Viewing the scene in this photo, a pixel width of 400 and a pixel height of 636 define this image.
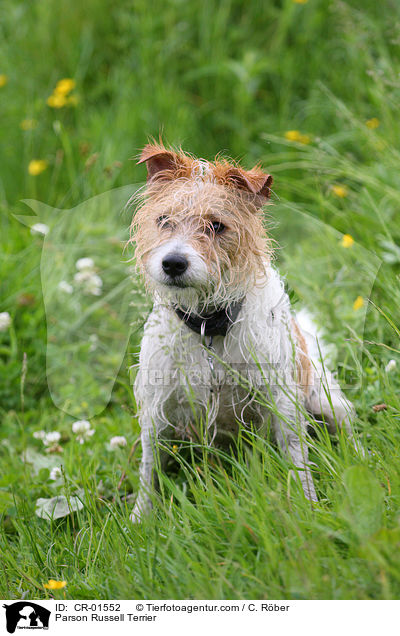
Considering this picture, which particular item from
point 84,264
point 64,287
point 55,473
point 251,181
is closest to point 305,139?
point 84,264

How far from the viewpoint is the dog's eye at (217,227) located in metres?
2.55

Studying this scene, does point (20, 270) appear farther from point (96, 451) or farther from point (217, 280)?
point (217, 280)

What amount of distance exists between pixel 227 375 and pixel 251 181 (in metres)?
0.78

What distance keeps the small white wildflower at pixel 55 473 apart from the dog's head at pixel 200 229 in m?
1.02

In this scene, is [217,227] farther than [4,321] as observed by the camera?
No

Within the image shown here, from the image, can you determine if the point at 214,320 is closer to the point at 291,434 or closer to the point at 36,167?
the point at 291,434

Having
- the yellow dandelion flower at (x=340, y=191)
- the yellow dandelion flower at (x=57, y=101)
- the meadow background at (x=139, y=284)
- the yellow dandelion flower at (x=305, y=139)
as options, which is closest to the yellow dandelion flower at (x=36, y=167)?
the meadow background at (x=139, y=284)

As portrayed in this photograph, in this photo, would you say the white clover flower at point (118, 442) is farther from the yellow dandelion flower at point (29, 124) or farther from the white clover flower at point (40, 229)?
the yellow dandelion flower at point (29, 124)

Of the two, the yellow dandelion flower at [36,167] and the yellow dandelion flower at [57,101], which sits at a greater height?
the yellow dandelion flower at [57,101]

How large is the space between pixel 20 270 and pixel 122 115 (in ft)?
6.78

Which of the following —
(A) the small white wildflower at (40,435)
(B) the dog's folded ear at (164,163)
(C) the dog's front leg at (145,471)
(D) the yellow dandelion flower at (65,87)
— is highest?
(B) the dog's folded ear at (164,163)

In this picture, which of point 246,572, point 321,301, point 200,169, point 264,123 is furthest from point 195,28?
point 246,572
